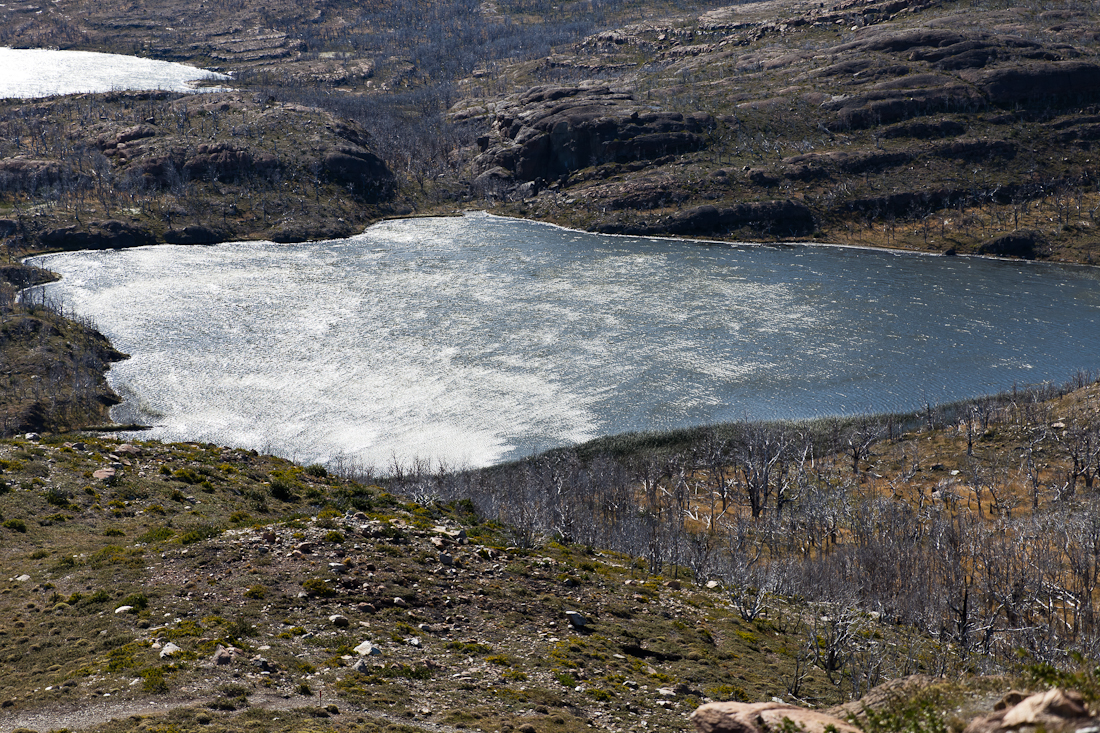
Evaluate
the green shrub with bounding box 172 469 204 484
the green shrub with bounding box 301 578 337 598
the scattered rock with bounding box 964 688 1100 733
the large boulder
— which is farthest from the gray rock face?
the scattered rock with bounding box 964 688 1100 733

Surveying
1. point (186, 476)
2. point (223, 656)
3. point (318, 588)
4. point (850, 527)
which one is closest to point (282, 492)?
point (186, 476)

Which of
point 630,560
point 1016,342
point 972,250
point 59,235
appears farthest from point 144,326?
point 972,250

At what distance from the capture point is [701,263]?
177 metres

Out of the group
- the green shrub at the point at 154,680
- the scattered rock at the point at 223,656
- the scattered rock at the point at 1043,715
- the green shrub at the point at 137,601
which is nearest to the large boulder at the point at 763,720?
the scattered rock at the point at 1043,715

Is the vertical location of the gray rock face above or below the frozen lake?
above

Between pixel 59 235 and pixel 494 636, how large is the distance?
18719cm

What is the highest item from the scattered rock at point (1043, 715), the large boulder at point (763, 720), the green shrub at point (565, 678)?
the scattered rock at point (1043, 715)

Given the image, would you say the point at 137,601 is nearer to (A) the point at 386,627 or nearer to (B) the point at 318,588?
(B) the point at 318,588

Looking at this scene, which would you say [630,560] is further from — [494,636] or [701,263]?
[701,263]

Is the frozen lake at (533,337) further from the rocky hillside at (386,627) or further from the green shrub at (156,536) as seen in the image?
the green shrub at (156,536)

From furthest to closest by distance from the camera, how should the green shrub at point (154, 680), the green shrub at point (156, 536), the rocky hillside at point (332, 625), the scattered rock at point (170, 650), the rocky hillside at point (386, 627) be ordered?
the green shrub at point (156, 536) → the scattered rock at point (170, 650) → the rocky hillside at point (332, 625) → the green shrub at point (154, 680) → the rocky hillside at point (386, 627)

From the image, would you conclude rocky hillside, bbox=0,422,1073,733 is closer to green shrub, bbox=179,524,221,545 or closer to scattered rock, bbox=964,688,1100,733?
green shrub, bbox=179,524,221,545

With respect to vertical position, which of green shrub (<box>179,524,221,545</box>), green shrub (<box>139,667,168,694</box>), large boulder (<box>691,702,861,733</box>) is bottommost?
green shrub (<box>179,524,221,545</box>)

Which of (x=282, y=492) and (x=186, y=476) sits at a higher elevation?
(x=186, y=476)
